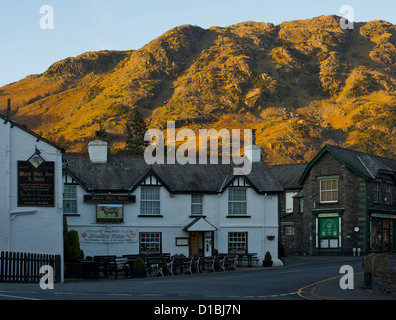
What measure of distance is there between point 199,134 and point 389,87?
66.0 m

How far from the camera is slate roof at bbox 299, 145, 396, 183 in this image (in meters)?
50.6

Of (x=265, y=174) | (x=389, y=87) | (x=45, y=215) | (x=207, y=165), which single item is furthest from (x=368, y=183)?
(x=389, y=87)

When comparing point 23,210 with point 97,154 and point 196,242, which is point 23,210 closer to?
point 97,154

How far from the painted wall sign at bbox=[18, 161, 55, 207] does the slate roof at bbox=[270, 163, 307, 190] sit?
29.5 metres

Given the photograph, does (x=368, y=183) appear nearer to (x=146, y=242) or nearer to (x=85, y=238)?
(x=146, y=242)

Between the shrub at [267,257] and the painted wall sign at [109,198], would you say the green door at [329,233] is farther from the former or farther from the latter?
the painted wall sign at [109,198]

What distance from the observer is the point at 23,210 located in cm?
3278

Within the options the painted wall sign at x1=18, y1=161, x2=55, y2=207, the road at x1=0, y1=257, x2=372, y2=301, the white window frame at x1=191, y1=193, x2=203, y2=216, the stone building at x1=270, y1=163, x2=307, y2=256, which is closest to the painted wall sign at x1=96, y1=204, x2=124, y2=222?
the white window frame at x1=191, y1=193, x2=203, y2=216

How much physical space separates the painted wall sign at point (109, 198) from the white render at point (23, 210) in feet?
21.3

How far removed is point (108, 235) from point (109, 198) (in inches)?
91.6

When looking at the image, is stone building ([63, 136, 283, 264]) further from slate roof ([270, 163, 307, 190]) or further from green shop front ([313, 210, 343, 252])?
slate roof ([270, 163, 307, 190])

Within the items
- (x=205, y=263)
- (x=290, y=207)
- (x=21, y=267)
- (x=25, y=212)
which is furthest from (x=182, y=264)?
(x=290, y=207)

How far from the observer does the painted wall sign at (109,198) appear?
1577 inches

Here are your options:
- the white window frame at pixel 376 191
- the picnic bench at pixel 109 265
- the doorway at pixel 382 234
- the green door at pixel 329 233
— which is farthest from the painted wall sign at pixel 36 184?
the white window frame at pixel 376 191
